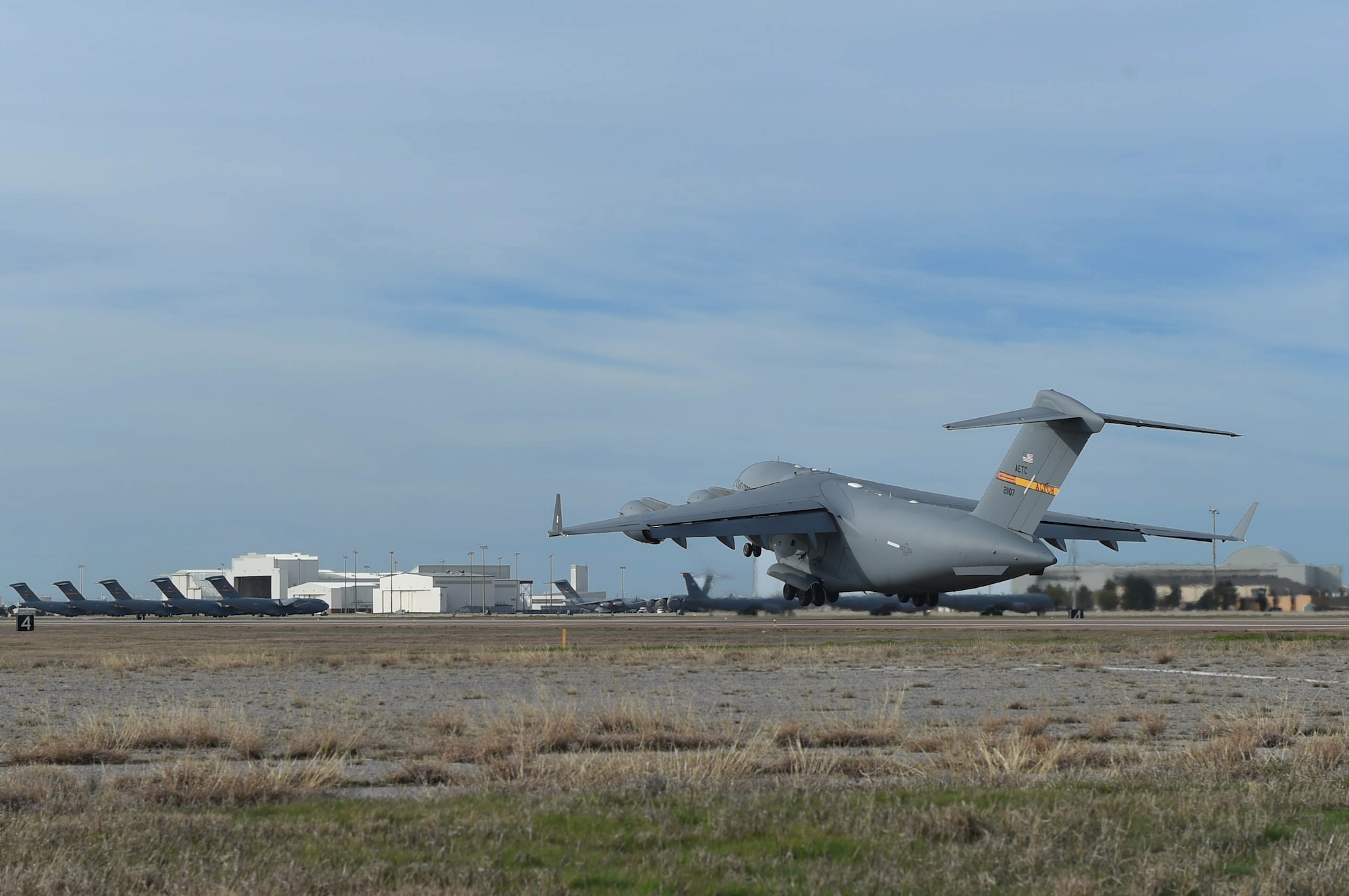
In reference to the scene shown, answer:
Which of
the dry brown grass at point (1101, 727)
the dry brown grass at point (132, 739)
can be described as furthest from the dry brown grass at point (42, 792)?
the dry brown grass at point (1101, 727)

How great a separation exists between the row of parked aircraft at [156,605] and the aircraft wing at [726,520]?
6939 centimetres

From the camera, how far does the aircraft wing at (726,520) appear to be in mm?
47531

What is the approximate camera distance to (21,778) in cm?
1088

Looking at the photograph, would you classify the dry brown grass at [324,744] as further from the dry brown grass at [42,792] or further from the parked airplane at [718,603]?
the parked airplane at [718,603]

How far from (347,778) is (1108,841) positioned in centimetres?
676

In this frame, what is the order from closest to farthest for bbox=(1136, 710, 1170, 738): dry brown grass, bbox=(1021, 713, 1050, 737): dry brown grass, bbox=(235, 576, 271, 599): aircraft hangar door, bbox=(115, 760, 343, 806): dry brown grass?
bbox=(115, 760, 343, 806): dry brown grass → bbox=(1021, 713, 1050, 737): dry brown grass → bbox=(1136, 710, 1170, 738): dry brown grass → bbox=(235, 576, 271, 599): aircraft hangar door

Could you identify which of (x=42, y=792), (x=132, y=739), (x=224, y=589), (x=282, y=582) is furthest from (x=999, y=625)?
(x=282, y=582)

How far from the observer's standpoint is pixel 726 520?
48406 millimetres

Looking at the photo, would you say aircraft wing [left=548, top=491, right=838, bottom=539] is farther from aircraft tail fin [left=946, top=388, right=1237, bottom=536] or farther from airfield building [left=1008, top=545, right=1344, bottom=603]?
airfield building [left=1008, top=545, right=1344, bottom=603]

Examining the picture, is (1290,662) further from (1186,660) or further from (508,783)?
(508,783)

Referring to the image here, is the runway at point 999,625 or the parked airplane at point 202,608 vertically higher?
the parked airplane at point 202,608

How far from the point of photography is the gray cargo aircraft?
139 ft

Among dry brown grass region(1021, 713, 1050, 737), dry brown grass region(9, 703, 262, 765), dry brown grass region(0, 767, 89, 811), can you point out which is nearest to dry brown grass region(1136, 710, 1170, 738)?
dry brown grass region(1021, 713, 1050, 737)

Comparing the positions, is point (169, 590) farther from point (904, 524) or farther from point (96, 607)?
point (904, 524)
